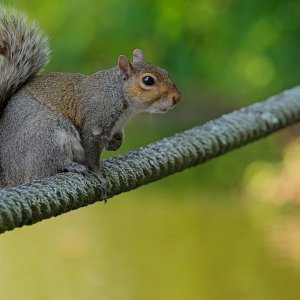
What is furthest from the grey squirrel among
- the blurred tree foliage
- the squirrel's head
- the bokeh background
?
the blurred tree foliage

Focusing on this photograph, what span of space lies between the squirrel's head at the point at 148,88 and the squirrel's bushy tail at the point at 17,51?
0.45 feet

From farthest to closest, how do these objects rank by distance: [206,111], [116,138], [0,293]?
[206,111]
[0,293]
[116,138]

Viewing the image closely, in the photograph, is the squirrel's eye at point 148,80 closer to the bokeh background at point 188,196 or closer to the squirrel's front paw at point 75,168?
the squirrel's front paw at point 75,168

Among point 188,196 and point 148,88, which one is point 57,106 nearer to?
point 148,88

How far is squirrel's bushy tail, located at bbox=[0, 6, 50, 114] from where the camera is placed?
1.37 metres

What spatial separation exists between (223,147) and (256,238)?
202cm

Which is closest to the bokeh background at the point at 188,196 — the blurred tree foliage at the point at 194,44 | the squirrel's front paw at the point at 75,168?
the blurred tree foliage at the point at 194,44

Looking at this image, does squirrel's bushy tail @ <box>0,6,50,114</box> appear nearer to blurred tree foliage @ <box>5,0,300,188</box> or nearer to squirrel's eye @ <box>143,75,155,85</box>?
squirrel's eye @ <box>143,75,155,85</box>

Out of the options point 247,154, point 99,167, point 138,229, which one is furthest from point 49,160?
point 247,154

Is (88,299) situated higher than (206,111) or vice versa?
(206,111)

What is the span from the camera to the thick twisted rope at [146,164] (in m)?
1.09

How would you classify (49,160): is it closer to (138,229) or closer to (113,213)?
(138,229)

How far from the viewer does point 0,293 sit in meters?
2.82

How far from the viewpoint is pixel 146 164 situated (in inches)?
55.5
